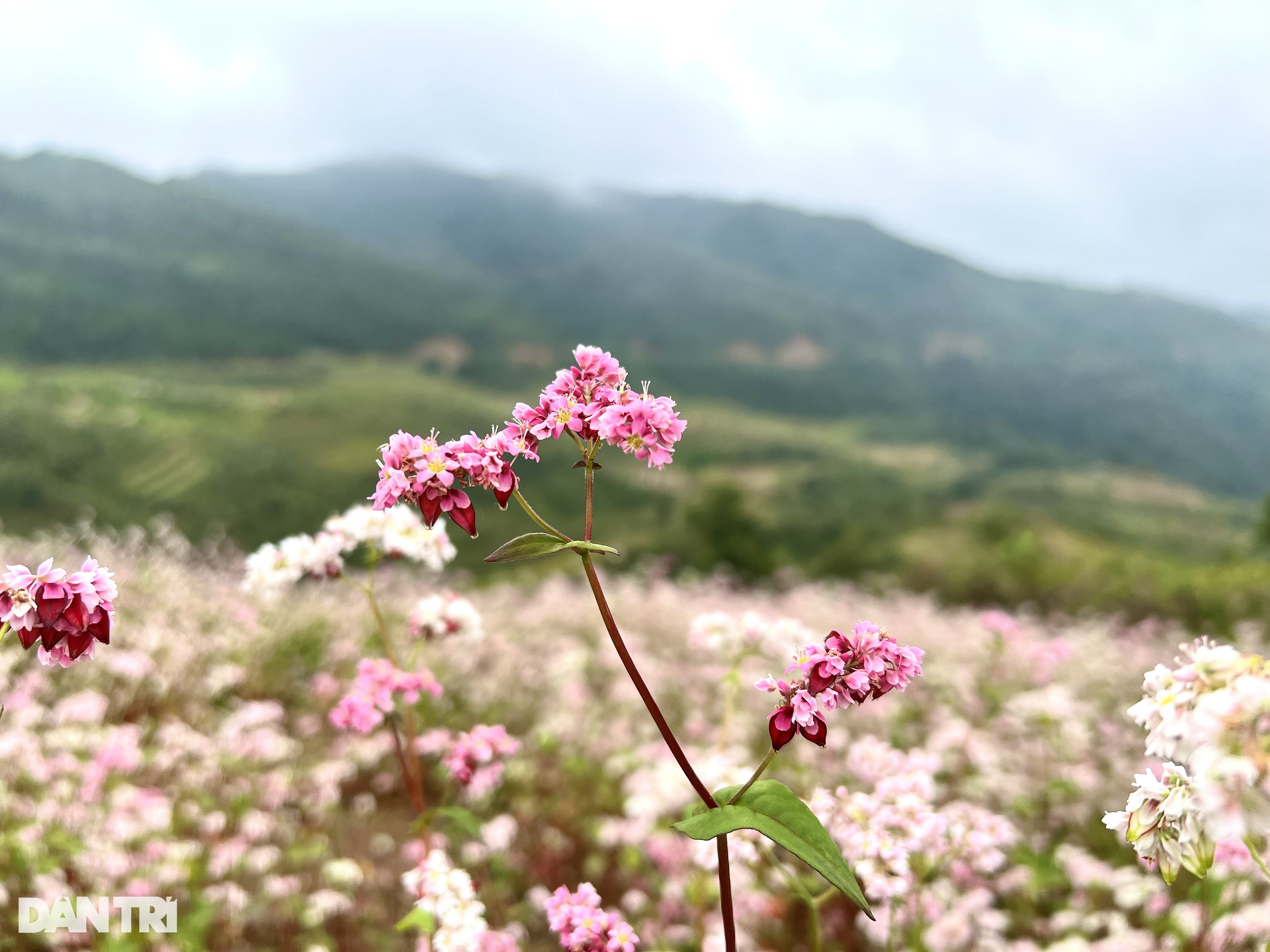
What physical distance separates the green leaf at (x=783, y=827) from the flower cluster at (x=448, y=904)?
119 cm

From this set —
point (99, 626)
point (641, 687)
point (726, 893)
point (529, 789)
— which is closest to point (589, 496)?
point (641, 687)

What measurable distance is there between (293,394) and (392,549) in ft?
305

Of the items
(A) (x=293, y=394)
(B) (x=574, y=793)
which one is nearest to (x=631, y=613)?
(B) (x=574, y=793)

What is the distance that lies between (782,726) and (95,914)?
4049mm

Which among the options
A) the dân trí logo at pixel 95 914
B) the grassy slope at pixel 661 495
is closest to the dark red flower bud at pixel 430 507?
the grassy slope at pixel 661 495

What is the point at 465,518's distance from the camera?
1.63 m

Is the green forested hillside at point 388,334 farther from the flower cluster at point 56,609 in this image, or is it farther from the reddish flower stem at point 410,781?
the flower cluster at point 56,609

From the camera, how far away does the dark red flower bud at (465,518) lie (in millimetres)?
1617

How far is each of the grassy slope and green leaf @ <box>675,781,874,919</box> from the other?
3.00 ft

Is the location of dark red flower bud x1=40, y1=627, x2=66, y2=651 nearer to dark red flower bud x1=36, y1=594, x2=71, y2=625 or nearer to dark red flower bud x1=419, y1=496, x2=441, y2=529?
dark red flower bud x1=36, y1=594, x2=71, y2=625

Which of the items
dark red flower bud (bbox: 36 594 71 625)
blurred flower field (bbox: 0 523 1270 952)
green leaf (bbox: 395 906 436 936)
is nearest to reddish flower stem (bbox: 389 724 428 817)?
blurred flower field (bbox: 0 523 1270 952)

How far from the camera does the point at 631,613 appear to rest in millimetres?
11680

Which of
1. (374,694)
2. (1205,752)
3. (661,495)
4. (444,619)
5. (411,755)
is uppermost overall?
(661,495)

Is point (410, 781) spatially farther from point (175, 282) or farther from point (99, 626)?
point (175, 282)
